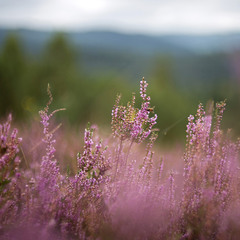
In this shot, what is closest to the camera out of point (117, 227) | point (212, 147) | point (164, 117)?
point (117, 227)

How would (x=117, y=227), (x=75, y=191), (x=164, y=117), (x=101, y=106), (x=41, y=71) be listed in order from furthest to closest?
1. (x=41, y=71)
2. (x=164, y=117)
3. (x=101, y=106)
4. (x=75, y=191)
5. (x=117, y=227)

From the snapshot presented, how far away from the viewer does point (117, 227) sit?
2.06 metres

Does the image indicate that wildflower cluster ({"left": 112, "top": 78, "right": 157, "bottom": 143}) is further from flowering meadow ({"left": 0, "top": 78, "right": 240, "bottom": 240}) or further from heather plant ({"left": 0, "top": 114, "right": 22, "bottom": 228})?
heather plant ({"left": 0, "top": 114, "right": 22, "bottom": 228})

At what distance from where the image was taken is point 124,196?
86.9 inches

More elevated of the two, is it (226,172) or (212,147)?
(212,147)

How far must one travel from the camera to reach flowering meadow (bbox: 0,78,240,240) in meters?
2.10

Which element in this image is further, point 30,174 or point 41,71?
point 41,71

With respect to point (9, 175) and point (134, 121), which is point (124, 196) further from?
point (9, 175)

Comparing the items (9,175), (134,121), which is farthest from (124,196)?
(9,175)

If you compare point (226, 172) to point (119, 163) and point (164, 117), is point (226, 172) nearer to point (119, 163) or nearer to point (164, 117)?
point (119, 163)

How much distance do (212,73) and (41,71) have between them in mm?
115390

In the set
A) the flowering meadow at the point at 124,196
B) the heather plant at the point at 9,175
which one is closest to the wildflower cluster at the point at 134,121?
the flowering meadow at the point at 124,196

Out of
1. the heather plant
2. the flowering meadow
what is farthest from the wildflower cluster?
the heather plant

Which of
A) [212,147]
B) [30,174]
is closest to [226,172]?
[212,147]
